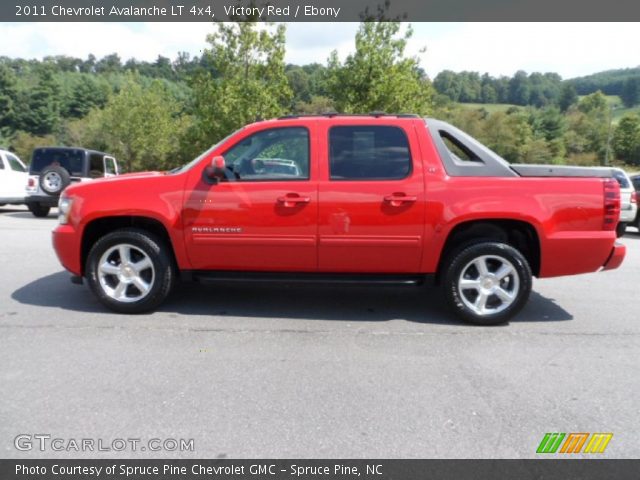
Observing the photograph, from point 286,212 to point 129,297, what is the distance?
1.76 metres

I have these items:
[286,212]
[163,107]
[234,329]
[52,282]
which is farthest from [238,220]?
[163,107]

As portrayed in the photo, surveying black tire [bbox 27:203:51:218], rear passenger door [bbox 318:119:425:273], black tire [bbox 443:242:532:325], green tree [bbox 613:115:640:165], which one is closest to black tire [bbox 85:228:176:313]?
rear passenger door [bbox 318:119:425:273]

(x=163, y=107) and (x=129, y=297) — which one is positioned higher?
(x=163, y=107)

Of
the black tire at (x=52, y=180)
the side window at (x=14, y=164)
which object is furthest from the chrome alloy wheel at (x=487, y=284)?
the side window at (x=14, y=164)

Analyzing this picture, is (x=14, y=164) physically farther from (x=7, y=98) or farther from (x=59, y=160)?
(x=7, y=98)

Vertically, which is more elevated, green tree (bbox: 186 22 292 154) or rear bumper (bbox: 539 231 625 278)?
green tree (bbox: 186 22 292 154)

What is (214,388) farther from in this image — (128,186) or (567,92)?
(567,92)

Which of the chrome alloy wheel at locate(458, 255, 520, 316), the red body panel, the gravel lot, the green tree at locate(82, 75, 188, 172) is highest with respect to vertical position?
the green tree at locate(82, 75, 188, 172)

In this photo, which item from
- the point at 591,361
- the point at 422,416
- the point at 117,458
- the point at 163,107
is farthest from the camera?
the point at 163,107

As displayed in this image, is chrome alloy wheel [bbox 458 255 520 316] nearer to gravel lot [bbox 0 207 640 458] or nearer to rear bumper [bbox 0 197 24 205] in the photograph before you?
gravel lot [bbox 0 207 640 458]

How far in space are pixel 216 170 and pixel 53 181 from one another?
10094 millimetres

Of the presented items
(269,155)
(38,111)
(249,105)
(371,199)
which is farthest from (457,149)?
(38,111)

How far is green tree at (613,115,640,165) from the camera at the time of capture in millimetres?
84062

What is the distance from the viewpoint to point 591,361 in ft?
12.7
